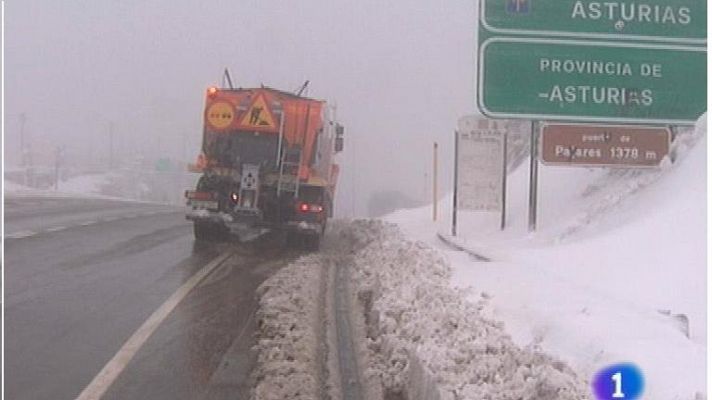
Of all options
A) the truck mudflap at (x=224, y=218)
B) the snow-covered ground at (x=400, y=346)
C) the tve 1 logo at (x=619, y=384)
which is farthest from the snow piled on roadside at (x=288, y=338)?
the truck mudflap at (x=224, y=218)

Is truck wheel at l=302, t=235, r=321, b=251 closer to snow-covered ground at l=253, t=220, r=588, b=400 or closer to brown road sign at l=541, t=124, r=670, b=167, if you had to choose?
snow-covered ground at l=253, t=220, r=588, b=400

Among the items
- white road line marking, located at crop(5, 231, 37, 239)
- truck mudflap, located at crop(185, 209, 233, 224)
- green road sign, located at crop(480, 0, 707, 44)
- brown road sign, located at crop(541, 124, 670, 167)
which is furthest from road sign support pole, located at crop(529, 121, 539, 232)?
white road line marking, located at crop(5, 231, 37, 239)

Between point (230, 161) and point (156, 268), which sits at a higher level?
point (230, 161)

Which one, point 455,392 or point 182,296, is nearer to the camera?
point 455,392

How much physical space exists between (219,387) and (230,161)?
10445 mm

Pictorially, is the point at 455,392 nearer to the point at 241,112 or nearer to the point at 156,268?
the point at 156,268

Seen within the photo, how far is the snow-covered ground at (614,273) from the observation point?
5305mm

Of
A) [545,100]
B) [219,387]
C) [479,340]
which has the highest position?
[545,100]

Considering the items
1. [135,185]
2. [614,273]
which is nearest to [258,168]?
[614,273]

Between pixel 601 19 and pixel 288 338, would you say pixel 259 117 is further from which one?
pixel 288 338

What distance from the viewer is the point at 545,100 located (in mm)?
11250

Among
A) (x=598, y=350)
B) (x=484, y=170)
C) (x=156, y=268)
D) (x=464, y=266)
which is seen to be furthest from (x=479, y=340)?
(x=484, y=170)

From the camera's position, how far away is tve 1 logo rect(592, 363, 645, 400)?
4.45 meters

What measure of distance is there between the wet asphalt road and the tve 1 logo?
2.51 metres
